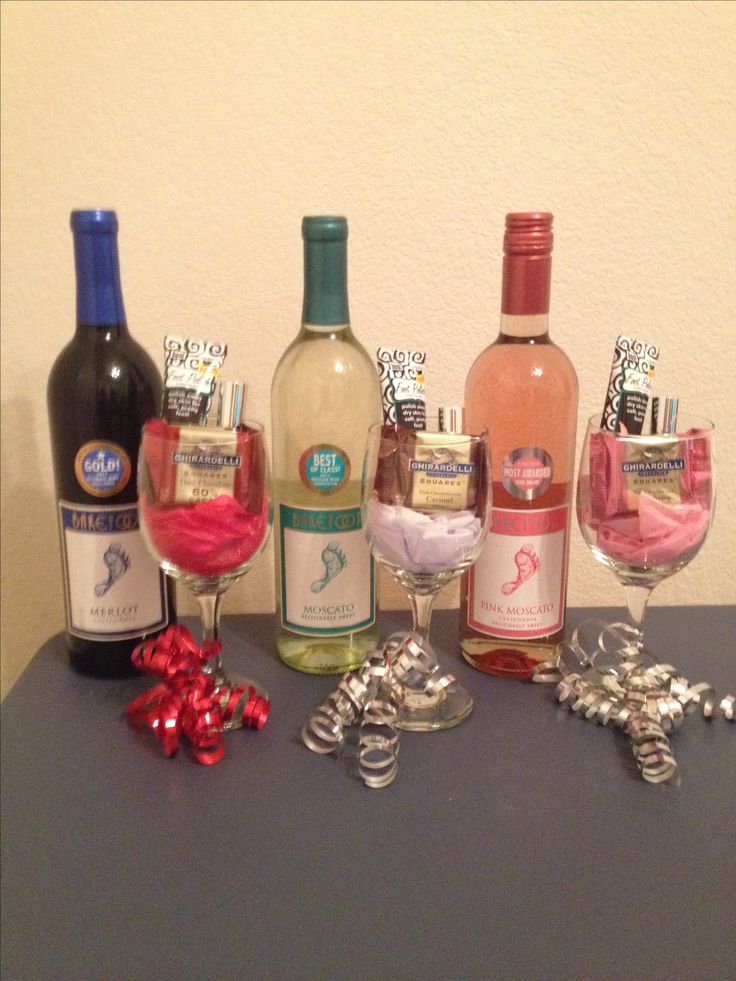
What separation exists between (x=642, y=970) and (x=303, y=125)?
2.23ft

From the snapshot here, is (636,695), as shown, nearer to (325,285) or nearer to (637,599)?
(637,599)

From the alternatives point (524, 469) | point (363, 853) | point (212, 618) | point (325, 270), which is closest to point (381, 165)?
point (325, 270)

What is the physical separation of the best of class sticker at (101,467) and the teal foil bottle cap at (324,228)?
0.21m

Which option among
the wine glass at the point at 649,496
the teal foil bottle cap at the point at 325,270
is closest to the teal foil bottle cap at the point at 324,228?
the teal foil bottle cap at the point at 325,270

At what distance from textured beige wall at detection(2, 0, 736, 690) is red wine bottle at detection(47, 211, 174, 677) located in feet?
0.62

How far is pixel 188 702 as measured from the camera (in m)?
0.54

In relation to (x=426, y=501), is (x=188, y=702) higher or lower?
lower

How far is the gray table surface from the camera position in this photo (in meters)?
0.38

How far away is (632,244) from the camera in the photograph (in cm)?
75

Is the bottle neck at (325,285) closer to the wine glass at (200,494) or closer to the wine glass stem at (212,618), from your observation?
the wine glass at (200,494)

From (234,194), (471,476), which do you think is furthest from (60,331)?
(471,476)

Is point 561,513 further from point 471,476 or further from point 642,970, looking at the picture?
point 642,970

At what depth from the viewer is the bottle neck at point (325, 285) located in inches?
21.8

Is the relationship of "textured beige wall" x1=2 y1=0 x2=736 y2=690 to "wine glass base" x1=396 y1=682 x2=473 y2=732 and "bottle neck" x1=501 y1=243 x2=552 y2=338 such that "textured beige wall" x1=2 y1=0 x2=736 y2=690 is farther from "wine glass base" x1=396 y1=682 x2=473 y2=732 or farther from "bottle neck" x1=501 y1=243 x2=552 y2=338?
"wine glass base" x1=396 y1=682 x2=473 y2=732
